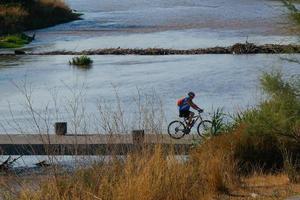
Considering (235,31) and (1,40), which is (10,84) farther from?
(235,31)

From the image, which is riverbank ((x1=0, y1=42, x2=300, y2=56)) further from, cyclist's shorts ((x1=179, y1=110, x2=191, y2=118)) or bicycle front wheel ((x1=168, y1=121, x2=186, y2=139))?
bicycle front wheel ((x1=168, y1=121, x2=186, y2=139))

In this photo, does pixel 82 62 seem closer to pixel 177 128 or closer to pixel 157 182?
pixel 177 128

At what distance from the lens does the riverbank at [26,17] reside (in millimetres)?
59781

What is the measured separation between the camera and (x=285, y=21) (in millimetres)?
10969

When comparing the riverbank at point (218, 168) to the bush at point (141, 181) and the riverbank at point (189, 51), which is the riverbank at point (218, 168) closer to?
the bush at point (141, 181)

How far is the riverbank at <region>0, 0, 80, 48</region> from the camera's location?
59.8 meters

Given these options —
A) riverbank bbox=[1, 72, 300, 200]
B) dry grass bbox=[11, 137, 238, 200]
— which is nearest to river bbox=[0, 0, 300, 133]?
riverbank bbox=[1, 72, 300, 200]

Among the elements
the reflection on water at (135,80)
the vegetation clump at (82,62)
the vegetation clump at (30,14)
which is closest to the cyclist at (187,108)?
the reflection on water at (135,80)

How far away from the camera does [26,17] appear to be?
72.4 metres

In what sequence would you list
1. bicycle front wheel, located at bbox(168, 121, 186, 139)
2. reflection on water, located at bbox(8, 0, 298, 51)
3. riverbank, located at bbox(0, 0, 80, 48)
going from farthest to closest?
1. riverbank, located at bbox(0, 0, 80, 48)
2. reflection on water, located at bbox(8, 0, 298, 51)
3. bicycle front wheel, located at bbox(168, 121, 186, 139)

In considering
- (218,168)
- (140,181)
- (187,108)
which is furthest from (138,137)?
(187,108)

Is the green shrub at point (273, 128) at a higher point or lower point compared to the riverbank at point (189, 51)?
higher

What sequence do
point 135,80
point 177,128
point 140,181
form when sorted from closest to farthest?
point 140,181 → point 177,128 → point 135,80

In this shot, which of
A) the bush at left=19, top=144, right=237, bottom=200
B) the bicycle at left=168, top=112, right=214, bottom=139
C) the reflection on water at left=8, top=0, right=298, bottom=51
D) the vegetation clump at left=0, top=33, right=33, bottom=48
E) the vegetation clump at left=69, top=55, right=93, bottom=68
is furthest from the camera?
the vegetation clump at left=0, top=33, right=33, bottom=48
